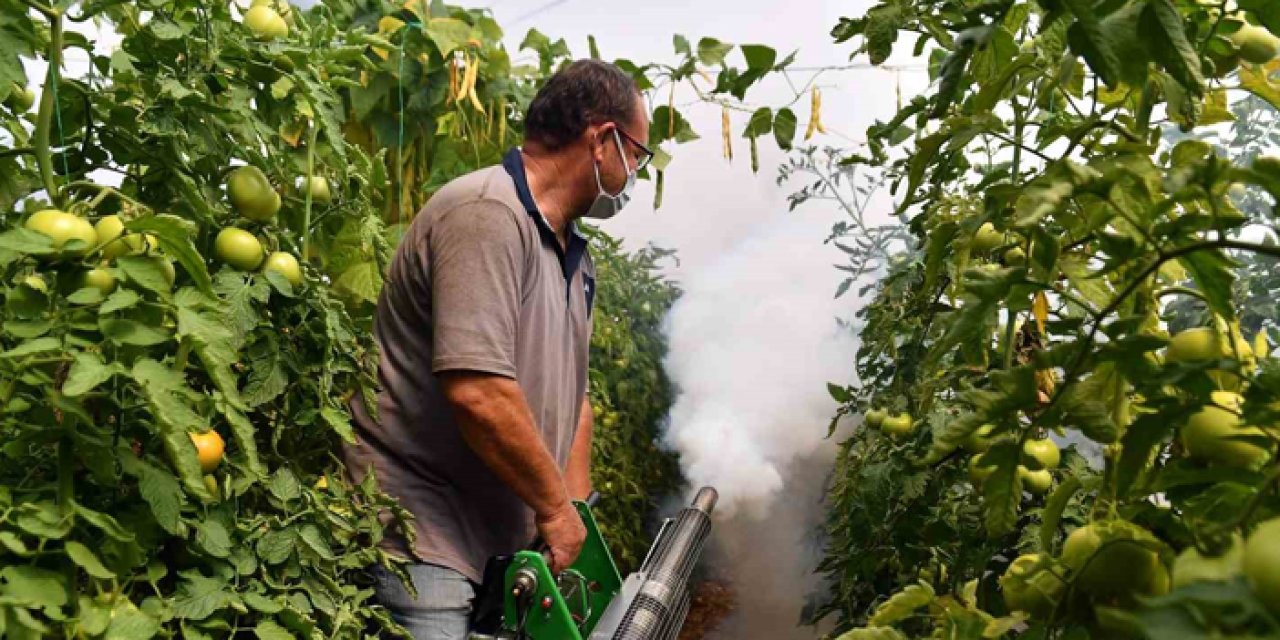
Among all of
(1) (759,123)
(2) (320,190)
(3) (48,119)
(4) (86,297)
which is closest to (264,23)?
(2) (320,190)

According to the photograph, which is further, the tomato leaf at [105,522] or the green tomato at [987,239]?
the green tomato at [987,239]

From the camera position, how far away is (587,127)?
2.09 m

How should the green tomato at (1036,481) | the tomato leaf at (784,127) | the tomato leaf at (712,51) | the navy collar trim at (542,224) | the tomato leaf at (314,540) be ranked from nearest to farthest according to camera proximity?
the tomato leaf at (314,540)
the green tomato at (1036,481)
the navy collar trim at (542,224)
the tomato leaf at (784,127)
the tomato leaf at (712,51)

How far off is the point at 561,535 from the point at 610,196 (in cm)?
72

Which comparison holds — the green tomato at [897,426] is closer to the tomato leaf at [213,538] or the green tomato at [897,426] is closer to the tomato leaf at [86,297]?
the tomato leaf at [213,538]

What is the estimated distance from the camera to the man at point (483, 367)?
5.69 ft

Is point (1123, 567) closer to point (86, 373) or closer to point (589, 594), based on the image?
point (86, 373)

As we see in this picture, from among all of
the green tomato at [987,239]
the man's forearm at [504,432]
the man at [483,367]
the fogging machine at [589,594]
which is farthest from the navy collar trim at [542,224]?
the green tomato at [987,239]

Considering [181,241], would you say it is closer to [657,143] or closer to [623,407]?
[657,143]

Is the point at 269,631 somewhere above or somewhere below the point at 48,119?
below

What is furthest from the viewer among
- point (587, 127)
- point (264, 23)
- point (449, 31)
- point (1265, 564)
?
point (449, 31)

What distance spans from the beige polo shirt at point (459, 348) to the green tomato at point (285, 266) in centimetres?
39

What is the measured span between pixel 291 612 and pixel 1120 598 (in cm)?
89

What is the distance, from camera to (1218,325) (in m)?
0.70
